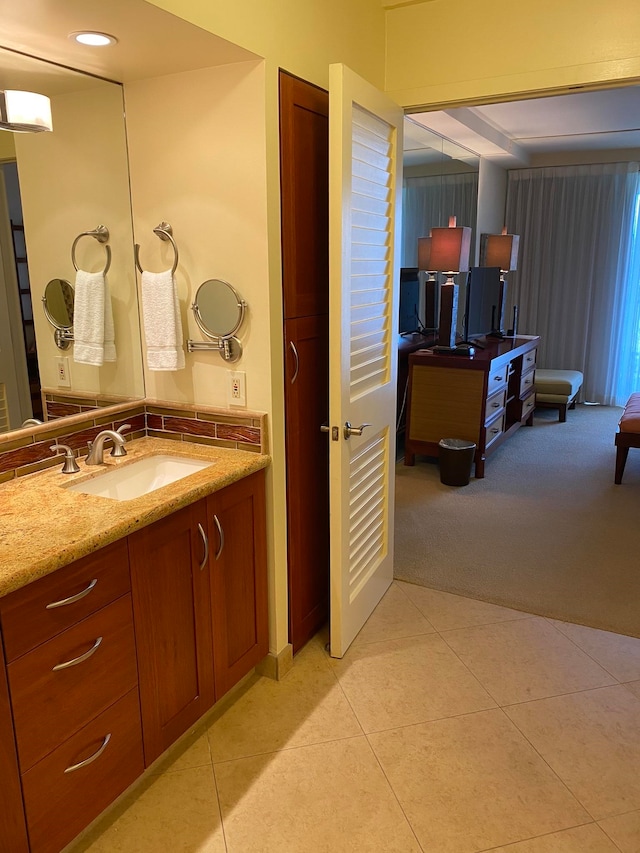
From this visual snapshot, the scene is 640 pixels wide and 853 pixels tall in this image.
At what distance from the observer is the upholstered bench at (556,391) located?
20.0 feet

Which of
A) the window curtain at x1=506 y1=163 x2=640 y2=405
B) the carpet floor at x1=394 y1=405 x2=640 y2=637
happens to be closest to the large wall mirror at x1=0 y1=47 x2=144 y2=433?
the carpet floor at x1=394 y1=405 x2=640 y2=637

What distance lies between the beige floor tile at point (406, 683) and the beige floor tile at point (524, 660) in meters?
0.06

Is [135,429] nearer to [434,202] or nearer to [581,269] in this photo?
[434,202]

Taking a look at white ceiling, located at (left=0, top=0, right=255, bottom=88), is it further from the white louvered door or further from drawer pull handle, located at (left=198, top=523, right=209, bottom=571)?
drawer pull handle, located at (left=198, top=523, right=209, bottom=571)

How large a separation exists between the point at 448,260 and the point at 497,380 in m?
0.94

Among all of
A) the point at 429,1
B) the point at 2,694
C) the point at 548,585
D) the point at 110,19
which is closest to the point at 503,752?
the point at 548,585

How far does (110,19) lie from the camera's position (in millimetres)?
1550

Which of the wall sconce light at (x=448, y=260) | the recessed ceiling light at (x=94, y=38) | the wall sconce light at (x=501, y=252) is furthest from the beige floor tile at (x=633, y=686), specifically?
the wall sconce light at (x=501, y=252)

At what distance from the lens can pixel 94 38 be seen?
66.7 inches

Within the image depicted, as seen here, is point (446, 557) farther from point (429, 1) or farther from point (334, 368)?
point (429, 1)

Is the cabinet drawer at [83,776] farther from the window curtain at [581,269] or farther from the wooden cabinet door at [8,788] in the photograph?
the window curtain at [581,269]

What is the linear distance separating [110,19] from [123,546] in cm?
129

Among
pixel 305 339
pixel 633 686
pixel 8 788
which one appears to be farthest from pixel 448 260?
pixel 8 788

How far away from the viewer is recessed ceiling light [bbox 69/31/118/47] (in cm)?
167
